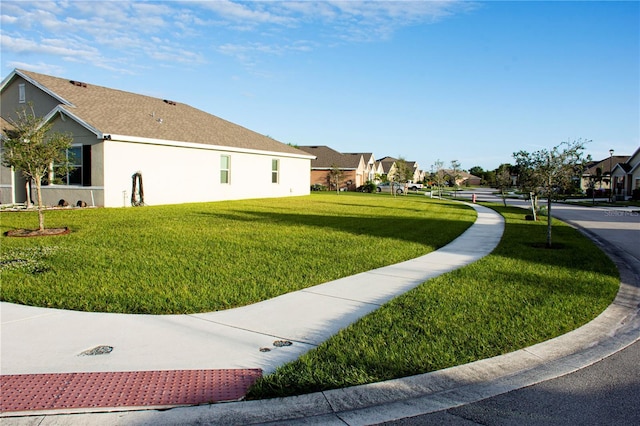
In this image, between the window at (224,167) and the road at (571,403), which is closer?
the road at (571,403)

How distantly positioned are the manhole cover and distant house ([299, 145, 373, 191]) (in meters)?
49.9

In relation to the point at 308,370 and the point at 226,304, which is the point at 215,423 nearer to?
the point at 308,370

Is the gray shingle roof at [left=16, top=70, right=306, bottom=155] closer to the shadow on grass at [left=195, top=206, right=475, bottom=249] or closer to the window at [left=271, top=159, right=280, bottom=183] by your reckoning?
the window at [left=271, top=159, right=280, bottom=183]

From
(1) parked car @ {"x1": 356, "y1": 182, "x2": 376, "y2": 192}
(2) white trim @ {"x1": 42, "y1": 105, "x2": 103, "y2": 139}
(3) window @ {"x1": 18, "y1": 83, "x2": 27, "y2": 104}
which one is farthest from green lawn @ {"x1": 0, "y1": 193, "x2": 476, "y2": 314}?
(1) parked car @ {"x1": 356, "y1": 182, "x2": 376, "y2": 192}

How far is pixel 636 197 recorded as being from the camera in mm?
44406

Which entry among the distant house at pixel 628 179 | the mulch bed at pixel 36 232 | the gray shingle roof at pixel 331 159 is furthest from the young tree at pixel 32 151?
the distant house at pixel 628 179

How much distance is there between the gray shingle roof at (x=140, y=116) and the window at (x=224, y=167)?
823 mm

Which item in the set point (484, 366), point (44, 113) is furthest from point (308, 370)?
point (44, 113)

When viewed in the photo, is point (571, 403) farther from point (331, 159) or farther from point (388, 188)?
point (388, 188)

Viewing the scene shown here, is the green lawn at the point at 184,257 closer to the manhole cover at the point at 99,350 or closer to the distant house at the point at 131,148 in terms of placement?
the manhole cover at the point at 99,350

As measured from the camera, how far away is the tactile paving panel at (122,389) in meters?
3.65

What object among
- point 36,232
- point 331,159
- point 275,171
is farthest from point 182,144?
point 331,159

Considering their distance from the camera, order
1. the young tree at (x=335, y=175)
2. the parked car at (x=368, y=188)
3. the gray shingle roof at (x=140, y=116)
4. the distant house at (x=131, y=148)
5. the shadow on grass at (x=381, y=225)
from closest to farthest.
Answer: the shadow on grass at (x=381, y=225), the distant house at (x=131, y=148), the gray shingle roof at (x=140, y=116), the young tree at (x=335, y=175), the parked car at (x=368, y=188)

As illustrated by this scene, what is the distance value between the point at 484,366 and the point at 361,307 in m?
2.16
